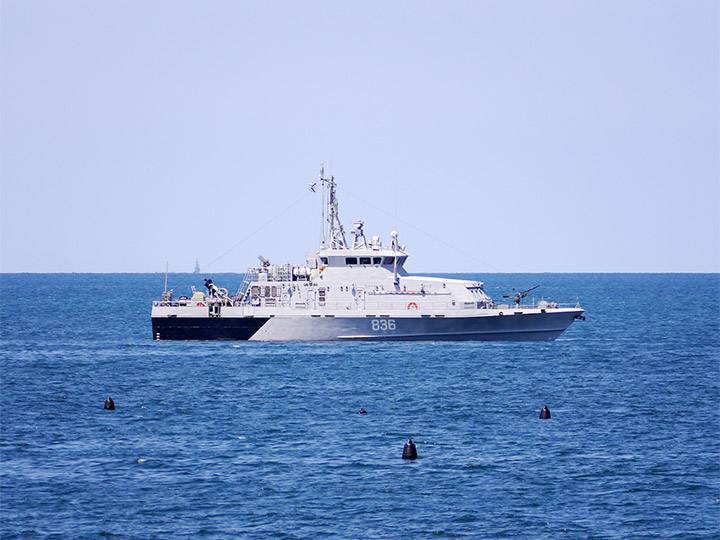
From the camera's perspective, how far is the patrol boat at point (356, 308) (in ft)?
209

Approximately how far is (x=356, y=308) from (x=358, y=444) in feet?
93.1

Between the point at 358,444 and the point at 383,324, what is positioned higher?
the point at 383,324

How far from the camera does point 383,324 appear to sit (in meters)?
63.8

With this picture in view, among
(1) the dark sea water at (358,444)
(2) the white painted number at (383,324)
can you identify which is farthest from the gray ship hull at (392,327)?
(1) the dark sea water at (358,444)

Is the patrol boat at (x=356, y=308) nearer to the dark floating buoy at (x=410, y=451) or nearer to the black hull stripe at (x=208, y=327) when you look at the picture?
the black hull stripe at (x=208, y=327)

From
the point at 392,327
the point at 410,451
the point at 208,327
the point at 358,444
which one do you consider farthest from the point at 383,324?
the point at 410,451

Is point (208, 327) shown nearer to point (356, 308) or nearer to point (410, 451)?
point (356, 308)

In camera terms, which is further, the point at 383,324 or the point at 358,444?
the point at 383,324

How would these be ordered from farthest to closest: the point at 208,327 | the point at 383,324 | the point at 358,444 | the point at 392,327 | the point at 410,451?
1. the point at 208,327
2. the point at 392,327
3. the point at 383,324
4. the point at 358,444
5. the point at 410,451

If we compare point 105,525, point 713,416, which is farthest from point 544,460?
point 105,525

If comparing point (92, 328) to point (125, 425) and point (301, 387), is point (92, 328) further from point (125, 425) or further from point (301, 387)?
point (125, 425)

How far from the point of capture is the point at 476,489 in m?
30.5

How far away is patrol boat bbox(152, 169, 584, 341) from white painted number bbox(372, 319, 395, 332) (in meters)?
0.07

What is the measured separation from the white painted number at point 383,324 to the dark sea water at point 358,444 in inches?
42.7
